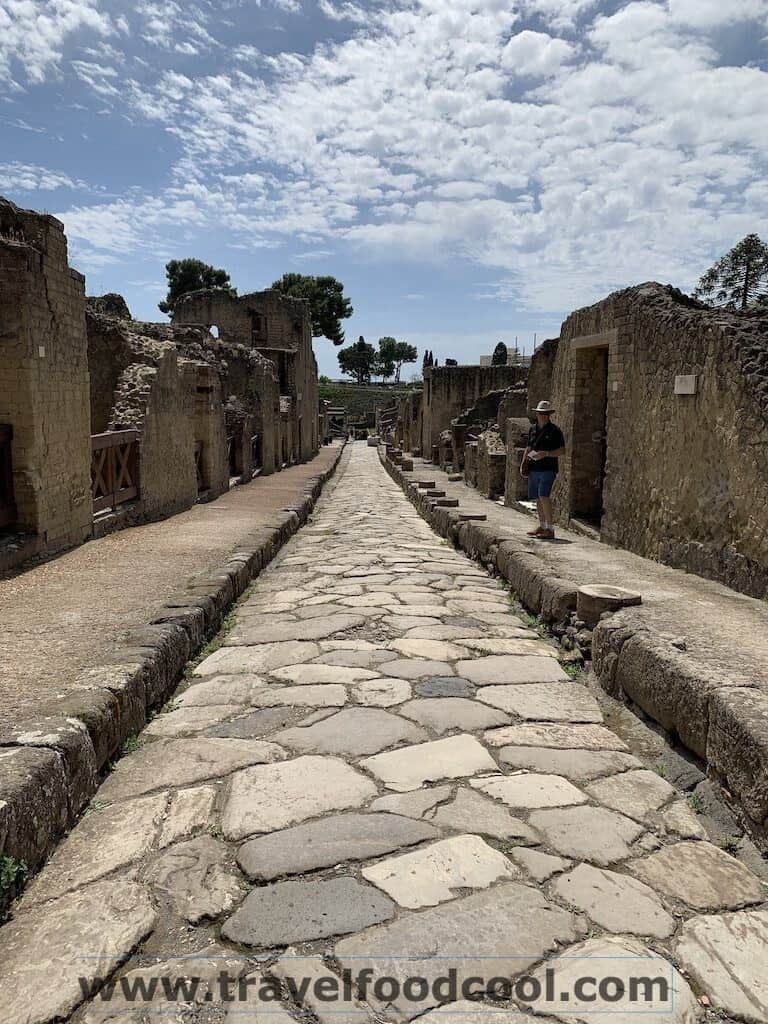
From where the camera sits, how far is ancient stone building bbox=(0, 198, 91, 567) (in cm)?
677

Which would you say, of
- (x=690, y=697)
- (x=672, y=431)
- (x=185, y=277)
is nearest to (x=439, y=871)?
(x=690, y=697)

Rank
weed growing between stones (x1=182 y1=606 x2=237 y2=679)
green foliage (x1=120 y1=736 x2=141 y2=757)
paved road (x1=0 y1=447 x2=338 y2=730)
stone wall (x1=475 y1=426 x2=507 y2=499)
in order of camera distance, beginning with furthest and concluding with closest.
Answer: stone wall (x1=475 y1=426 x2=507 y2=499), weed growing between stones (x1=182 y1=606 x2=237 y2=679), paved road (x1=0 y1=447 x2=338 y2=730), green foliage (x1=120 y1=736 x2=141 y2=757)

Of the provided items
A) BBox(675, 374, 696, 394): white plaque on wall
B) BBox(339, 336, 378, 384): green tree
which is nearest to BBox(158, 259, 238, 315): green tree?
BBox(339, 336, 378, 384): green tree

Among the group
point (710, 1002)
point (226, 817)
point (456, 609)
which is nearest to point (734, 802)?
point (710, 1002)

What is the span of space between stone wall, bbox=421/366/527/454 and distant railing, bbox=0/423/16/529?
2086 centimetres

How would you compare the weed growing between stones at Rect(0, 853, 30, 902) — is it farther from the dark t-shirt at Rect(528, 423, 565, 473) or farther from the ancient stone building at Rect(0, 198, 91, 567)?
the dark t-shirt at Rect(528, 423, 565, 473)

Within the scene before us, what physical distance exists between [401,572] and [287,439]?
64.1 feet

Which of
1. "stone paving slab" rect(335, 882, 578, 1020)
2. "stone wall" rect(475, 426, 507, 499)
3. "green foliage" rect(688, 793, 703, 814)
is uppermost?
"stone wall" rect(475, 426, 507, 499)

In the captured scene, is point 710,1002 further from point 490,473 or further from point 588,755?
point 490,473

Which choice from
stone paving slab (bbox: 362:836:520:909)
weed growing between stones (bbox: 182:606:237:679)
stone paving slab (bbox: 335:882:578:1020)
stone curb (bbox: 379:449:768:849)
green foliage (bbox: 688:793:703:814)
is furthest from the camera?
weed growing between stones (bbox: 182:606:237:679)

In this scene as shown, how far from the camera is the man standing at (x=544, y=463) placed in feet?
26.1

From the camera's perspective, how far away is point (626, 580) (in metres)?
5.48

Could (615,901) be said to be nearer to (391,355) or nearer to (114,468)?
(114,468)

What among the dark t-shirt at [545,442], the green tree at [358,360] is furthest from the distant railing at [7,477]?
the green tree at [358,360]
